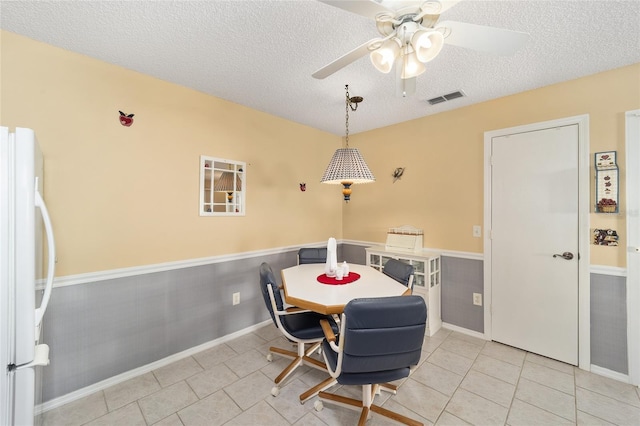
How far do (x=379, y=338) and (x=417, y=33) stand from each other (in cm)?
151

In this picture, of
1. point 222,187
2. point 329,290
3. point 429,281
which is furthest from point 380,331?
point 222,187

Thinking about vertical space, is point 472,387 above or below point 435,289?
below

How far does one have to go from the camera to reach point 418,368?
91.0 inches

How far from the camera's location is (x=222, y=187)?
2.78 meters

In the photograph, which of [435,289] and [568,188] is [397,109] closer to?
[568,188]

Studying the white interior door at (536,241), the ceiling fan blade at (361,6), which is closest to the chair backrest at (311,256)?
the white interior door at (536,241)

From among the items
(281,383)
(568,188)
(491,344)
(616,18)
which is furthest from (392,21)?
(491,344)

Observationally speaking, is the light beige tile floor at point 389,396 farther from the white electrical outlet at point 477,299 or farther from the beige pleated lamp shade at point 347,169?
the beige pleated lamp shade at point 347,169

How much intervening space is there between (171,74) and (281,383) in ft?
9.07

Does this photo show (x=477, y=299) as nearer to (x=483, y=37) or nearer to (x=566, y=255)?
(x=566, y=255)

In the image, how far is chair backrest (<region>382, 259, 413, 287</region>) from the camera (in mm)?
2262

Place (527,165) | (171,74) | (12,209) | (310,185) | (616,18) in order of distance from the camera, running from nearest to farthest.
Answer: (12,209), (616,18), (171,74), (527,165), (310,185)

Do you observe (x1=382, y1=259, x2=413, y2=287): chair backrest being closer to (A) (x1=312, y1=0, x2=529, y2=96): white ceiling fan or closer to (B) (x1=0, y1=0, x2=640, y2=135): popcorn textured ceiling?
(A) (x1=312, y1=0, x2=529, y2=96): white ceiling fan

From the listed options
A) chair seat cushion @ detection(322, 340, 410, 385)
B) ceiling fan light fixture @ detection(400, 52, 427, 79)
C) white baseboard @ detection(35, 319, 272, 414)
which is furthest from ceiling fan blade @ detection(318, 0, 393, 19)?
white baseboard @ detection(35, 319, 272, 414)
